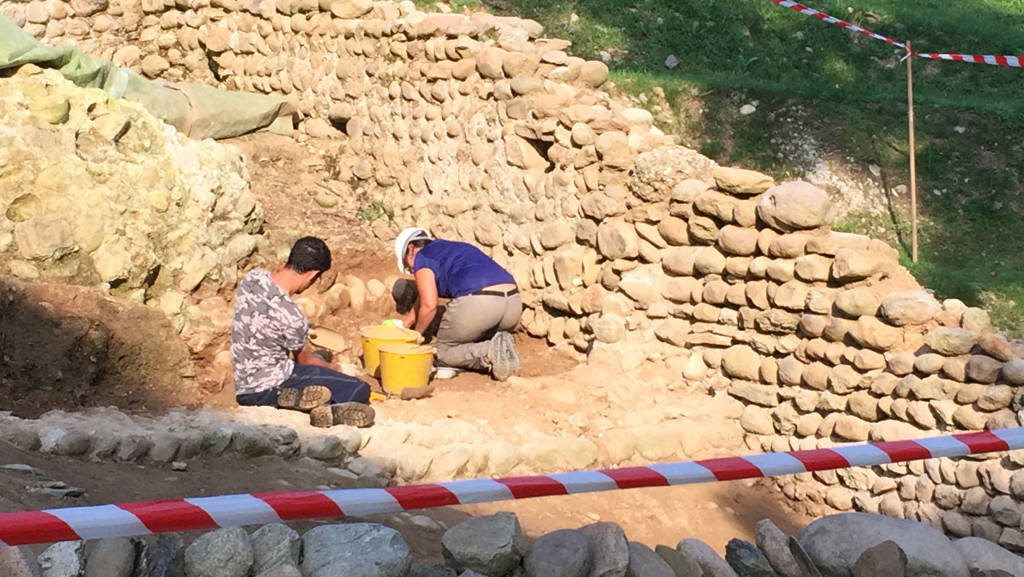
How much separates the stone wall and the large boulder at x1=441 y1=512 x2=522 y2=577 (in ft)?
8.98

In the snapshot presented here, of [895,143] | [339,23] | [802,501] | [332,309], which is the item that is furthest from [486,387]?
[895,143]

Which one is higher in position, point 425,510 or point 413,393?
point 425,510

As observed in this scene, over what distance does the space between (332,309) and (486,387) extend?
4.79ft

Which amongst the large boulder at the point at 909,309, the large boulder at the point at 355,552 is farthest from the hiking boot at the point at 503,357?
the large boulder at the point at 355,552

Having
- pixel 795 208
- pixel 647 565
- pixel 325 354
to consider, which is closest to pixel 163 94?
pixel 325 354

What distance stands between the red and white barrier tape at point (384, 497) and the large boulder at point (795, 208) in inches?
91.1

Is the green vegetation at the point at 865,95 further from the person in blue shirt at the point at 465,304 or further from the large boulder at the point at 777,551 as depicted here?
the large boulder at the point at 777,551

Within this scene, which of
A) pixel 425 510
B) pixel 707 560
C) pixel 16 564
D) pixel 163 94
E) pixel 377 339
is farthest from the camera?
pixel 163 94

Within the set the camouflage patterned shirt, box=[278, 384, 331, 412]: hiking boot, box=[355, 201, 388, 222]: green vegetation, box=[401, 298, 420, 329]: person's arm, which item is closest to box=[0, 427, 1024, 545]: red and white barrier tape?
box=[278, 384, 331, 412]: hiking boot

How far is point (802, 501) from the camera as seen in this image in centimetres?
596

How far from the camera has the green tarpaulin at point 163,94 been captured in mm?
7141

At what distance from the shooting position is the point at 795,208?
19.9ft

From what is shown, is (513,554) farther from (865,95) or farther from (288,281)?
(865,95)

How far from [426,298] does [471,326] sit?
35 cm
